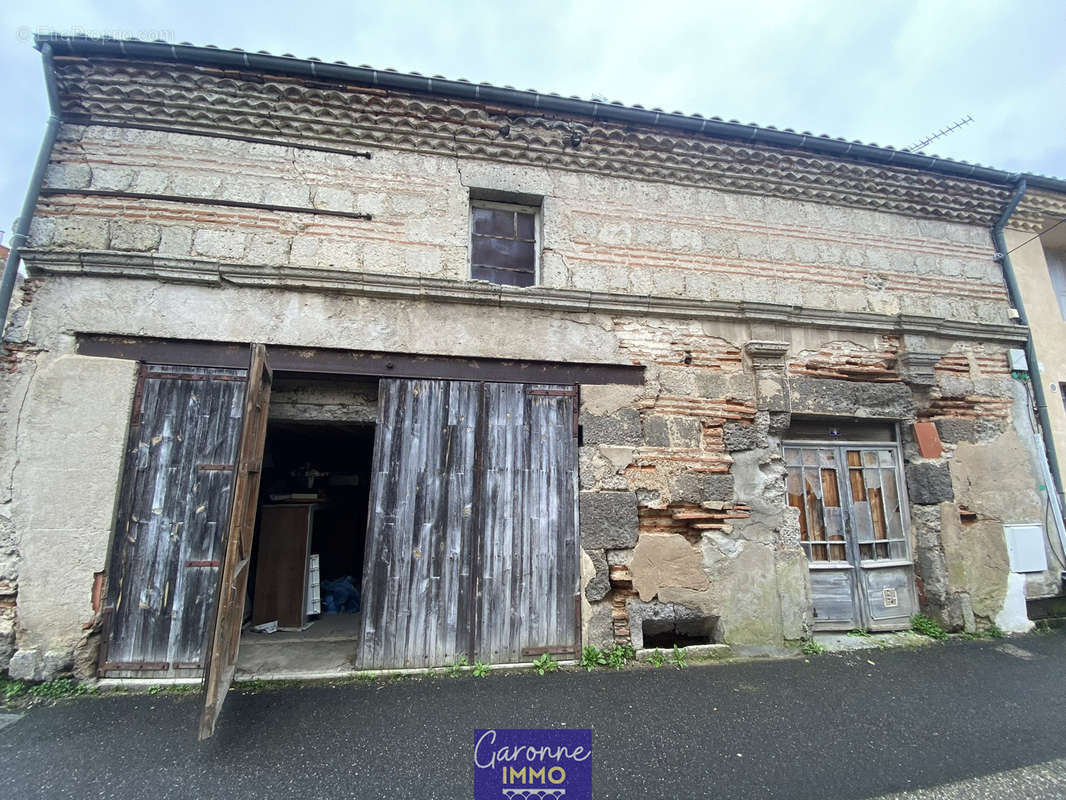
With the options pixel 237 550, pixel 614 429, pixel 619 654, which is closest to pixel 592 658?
pixel 619 654

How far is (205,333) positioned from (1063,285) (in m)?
9.72

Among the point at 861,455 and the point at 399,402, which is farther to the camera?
the point at 861,455

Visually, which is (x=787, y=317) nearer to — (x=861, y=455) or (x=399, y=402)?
(x=861, y=455)

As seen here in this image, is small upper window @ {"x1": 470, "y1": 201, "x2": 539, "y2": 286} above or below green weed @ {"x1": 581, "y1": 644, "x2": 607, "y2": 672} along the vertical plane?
above

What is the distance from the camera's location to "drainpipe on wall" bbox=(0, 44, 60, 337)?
342 cm

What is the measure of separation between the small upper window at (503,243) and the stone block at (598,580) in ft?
8.51

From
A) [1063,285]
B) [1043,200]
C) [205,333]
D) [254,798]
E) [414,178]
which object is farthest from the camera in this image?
[1063,285]

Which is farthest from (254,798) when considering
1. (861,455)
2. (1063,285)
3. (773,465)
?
(1063,285)

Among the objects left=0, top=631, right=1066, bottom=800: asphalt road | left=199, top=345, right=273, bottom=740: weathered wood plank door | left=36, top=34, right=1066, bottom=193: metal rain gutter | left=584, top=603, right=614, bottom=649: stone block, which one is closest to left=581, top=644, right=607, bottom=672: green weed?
left=584, top=603, right=614, bottom=649: stone block

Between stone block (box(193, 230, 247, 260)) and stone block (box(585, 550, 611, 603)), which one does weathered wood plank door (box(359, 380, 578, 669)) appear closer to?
stone block (box(585, 550, 611, 603))

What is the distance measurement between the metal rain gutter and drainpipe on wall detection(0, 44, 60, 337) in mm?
247

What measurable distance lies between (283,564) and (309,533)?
0.38 meters

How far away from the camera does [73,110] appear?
3750 mm

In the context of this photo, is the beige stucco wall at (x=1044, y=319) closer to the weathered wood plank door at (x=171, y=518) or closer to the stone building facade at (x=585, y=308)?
the stone building facade at (x=585, y=308)
